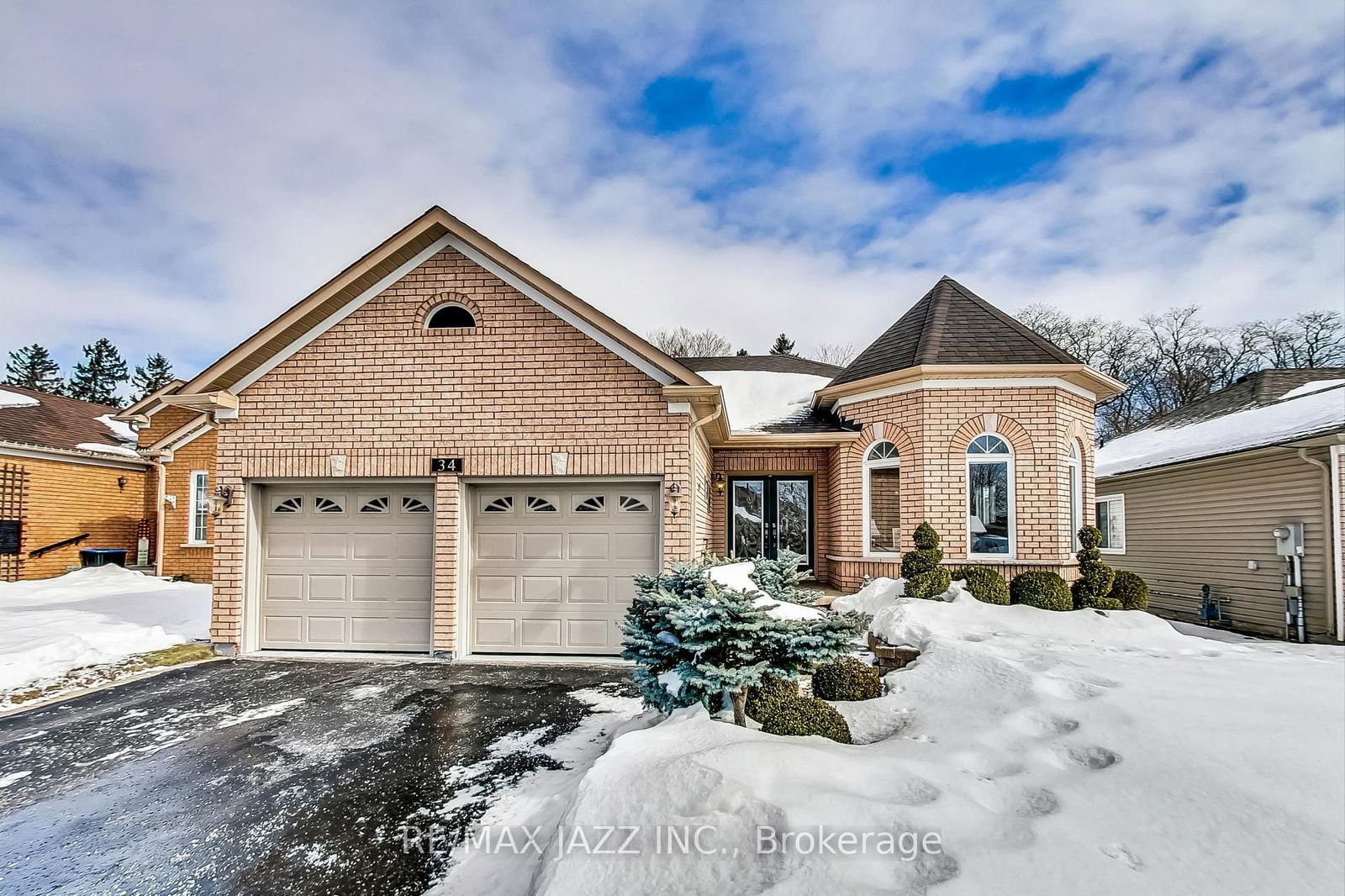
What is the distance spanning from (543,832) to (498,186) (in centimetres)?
1039

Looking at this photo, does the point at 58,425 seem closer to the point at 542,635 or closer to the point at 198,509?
the point at 198,509

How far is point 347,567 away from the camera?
7.51 meters

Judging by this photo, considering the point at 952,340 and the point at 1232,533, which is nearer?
the point at 952,340

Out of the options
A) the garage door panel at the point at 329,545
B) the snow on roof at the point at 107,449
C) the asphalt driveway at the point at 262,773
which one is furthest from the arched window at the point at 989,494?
the snow on roof at the point at 107,449

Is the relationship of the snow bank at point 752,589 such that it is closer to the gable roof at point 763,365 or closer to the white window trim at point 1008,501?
the white window trim at point 1008,501

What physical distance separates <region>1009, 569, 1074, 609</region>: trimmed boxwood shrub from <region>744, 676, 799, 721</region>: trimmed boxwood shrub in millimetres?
5232

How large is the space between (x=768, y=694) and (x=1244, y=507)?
10593 mm

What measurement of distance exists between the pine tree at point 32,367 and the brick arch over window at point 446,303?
46579 mm

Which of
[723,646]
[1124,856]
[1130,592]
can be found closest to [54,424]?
[723,646]

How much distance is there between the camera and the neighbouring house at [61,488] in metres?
13.2

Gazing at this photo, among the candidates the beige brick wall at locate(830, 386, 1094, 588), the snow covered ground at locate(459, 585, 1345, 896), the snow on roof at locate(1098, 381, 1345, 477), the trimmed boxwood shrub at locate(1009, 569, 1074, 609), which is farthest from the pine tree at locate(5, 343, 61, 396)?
the snow on roof at locate(1098, 381, 1345, 477)

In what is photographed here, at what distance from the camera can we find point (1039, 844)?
2422mm

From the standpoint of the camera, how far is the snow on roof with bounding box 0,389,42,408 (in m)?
14.9

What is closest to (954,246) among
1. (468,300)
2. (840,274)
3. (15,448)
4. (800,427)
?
(840,274)
